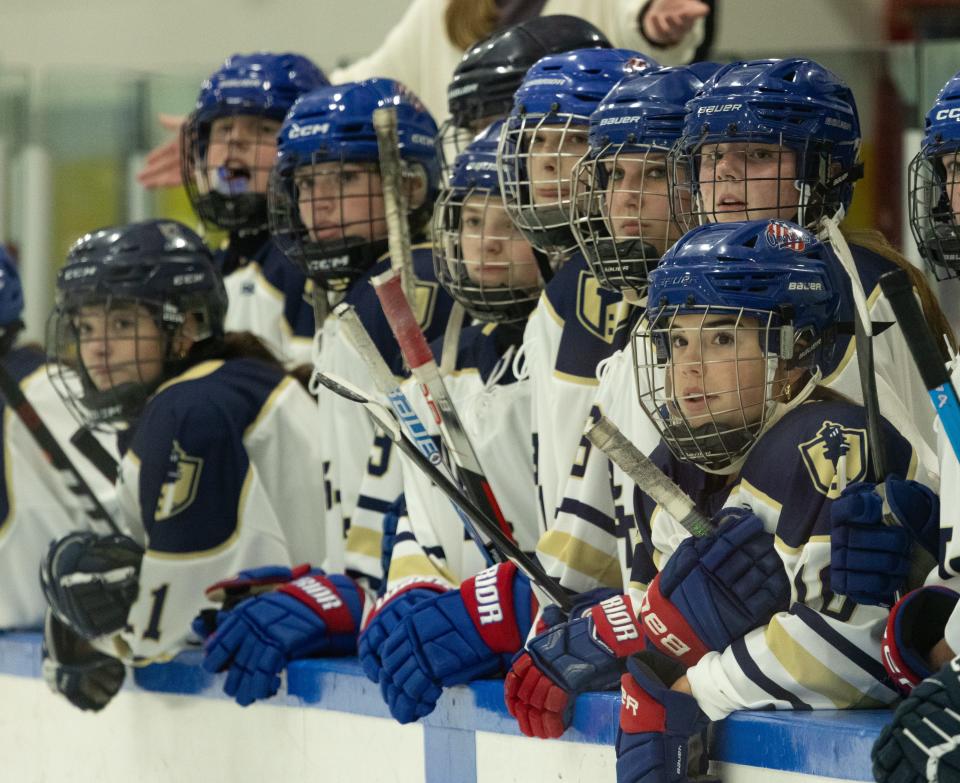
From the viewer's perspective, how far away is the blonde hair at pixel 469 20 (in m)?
4.33

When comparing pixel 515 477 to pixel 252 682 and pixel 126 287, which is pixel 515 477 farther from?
pixel 126 287

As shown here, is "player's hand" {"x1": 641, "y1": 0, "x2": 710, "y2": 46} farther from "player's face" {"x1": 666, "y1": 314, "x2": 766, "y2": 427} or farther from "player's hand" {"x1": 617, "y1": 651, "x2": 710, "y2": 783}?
"player's hand" {"x1": 617, "y1": 651, "x2": 710, "y2": 783}

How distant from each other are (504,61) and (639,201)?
0.77 meters

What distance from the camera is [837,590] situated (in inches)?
85.0

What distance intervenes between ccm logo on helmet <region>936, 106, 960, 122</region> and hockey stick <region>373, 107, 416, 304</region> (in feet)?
3.86

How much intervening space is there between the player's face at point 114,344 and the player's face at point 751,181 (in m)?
1.39

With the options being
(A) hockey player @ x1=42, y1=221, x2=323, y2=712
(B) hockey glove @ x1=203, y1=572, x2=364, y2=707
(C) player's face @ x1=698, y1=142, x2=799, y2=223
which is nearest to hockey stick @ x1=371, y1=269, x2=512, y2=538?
(B) hockey glove @ x1=203, y1=572, x2=364, y2=707

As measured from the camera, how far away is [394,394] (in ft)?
9.59

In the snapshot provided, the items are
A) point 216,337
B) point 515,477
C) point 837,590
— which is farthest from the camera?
point 216,337

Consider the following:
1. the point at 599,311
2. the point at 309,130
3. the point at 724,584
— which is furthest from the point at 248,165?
the point at 724,584

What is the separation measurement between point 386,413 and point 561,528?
0.30m

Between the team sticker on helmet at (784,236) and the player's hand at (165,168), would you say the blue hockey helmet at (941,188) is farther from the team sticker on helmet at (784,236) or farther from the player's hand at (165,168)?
the player's hand at (165,168)

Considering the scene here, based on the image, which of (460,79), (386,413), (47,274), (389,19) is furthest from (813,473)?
(47,274)

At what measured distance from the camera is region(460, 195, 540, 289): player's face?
310 cm
